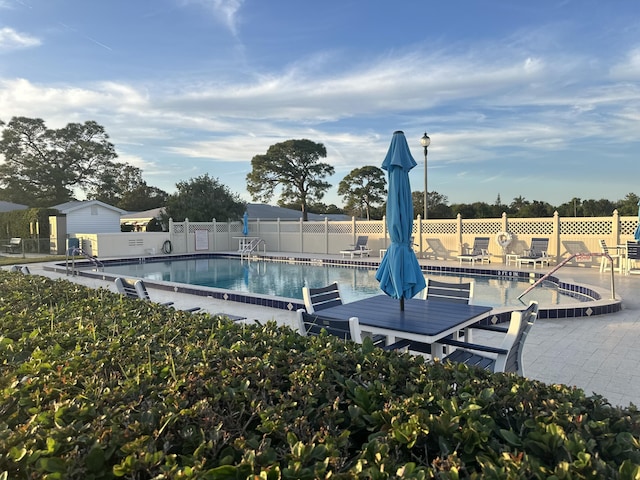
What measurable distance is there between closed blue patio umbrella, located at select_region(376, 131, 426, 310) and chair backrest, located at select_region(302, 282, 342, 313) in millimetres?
607

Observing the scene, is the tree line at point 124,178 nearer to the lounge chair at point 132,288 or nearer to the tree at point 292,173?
the tree at point 292,173

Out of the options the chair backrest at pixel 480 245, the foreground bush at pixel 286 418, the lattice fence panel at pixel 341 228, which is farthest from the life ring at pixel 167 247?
the foreground bush at pixel 286 418

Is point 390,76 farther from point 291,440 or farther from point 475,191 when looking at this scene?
point 475,191

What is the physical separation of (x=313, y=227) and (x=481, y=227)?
26.1 ft

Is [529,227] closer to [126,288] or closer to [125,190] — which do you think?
[126,288]

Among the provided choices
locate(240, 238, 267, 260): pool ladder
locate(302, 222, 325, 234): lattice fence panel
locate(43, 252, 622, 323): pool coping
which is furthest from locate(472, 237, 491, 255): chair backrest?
locate(240, 238, 267, 260): pool ladder

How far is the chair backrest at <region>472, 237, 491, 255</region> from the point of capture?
15375mm

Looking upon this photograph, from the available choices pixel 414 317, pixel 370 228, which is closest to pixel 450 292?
pixel 414 317

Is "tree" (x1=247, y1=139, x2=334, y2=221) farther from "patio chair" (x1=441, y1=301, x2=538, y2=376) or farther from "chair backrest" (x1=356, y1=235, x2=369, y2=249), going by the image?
"patio chair" (x1=441, y1=301, x2=538, y2=376)

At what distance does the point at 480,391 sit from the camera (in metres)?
1.66

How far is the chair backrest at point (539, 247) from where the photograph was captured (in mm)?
14086

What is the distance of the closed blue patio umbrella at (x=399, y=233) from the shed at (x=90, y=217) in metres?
21.5

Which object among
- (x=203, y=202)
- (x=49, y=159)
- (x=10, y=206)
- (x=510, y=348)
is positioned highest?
(x=49, y=159)

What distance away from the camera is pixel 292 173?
36.7 metres
